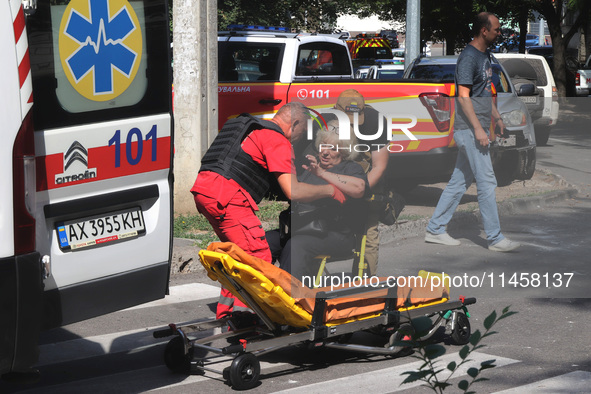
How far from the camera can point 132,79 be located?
458 centimetres

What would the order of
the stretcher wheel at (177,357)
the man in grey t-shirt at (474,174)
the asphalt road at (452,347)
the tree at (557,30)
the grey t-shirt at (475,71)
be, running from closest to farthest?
the asphalt road at (452,347)
the stretcher wheel at (177,357)
the man in grey t-shirt at (474,174)
the grey t-shirt at (475,71)
the tree at (557,30)

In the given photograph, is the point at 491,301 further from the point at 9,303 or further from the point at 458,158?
the point at 9,303

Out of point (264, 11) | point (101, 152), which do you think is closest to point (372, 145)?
point (101, 152)

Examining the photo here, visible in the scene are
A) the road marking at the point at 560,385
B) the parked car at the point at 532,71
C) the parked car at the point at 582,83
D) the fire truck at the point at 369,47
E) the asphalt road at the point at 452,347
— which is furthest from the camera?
the fire truck at the point at 369,47

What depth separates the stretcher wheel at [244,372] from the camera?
4785 millimetres

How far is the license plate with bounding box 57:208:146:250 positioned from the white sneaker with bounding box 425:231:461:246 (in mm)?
2208

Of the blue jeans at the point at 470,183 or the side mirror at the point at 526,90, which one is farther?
the side mirror at the point at 526,90

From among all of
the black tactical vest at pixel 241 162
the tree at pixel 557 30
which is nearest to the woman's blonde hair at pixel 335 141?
the black tactical vest at pixel 241 162

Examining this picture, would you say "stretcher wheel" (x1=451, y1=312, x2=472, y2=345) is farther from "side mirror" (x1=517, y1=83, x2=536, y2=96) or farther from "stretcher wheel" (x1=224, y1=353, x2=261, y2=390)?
"side mirror" (x1=517, y1=83, x2=536, y2=96)

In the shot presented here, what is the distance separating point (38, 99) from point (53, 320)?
1027 mm

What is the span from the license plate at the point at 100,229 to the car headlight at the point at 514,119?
2.60 m

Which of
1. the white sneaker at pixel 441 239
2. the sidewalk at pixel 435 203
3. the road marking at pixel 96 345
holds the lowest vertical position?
the road marking at pixel 96 345

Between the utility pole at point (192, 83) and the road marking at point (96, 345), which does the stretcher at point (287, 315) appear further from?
the utility pole at point (192, 83)

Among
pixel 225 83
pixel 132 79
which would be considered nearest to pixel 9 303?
pixel 132 79
